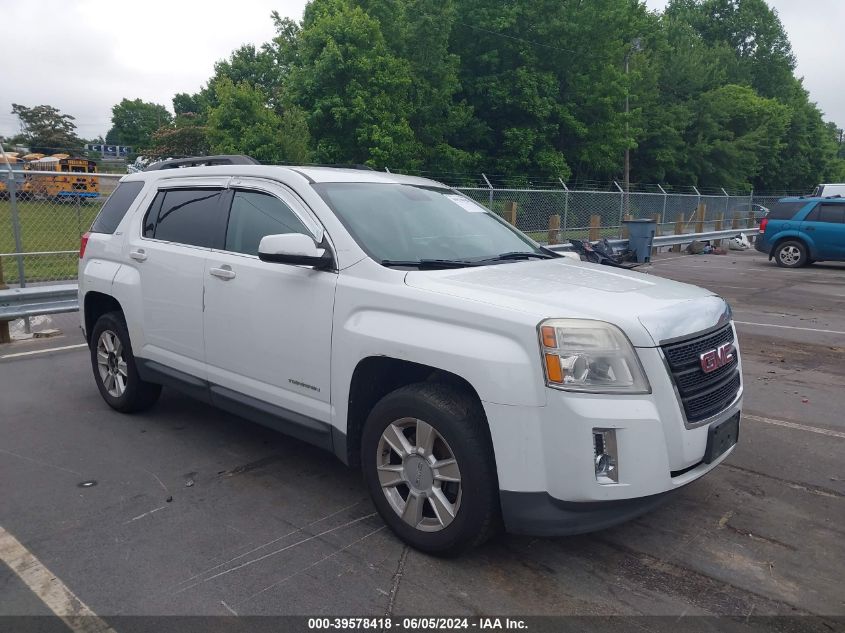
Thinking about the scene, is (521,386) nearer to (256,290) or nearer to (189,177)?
(256,290)

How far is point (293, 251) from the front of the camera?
372 cm

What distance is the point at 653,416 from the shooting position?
10.0 ft

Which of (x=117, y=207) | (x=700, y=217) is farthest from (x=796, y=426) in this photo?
(x=700, y=217)

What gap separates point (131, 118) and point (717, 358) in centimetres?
13901

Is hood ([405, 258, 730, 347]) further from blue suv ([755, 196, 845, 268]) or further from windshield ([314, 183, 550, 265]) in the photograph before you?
blue suv ([755, 196, 845, 268])

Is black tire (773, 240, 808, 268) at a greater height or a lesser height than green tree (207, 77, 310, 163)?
lesser

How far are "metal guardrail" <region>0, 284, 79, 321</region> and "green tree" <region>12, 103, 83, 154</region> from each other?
248 feet

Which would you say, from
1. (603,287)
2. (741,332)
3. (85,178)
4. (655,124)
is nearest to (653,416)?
(603,287)

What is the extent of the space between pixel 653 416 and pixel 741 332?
7075 mm

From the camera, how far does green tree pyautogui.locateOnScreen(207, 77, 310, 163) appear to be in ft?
116

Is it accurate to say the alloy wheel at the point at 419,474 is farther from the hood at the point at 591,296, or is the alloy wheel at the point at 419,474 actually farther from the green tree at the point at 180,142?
the green tree at the point at 180,142

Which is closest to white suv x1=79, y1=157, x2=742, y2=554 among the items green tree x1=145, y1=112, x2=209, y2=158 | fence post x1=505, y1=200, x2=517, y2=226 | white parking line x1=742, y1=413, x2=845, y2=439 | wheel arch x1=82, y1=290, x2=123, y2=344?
wheel arch x1=82, y1=290, x2=123, y2=344

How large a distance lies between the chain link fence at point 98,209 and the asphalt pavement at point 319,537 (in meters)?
4.12

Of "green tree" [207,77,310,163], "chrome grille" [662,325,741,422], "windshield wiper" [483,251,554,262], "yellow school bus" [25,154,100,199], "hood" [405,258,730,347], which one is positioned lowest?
"chrome grille" [662,325,741,422]
